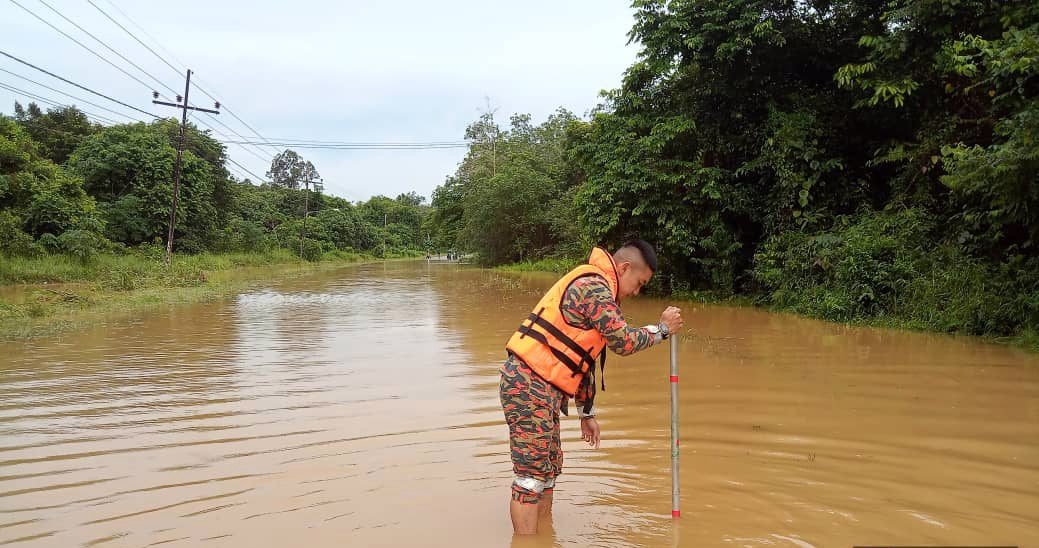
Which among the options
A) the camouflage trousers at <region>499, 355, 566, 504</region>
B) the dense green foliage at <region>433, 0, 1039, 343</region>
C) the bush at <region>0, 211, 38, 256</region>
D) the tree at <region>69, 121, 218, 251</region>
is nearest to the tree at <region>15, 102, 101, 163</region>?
the tree at <region>69, 121, 218, 251</region>

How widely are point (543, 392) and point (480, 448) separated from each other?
201 centimetres

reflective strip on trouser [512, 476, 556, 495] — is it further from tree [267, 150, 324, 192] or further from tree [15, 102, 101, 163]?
tree [267, 150, 324, 192]

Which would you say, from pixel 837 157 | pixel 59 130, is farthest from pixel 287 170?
pixel 837 157

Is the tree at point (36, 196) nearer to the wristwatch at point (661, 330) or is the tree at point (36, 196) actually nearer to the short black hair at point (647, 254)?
the short black hair at point (647, 254)

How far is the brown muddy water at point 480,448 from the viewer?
3596mm

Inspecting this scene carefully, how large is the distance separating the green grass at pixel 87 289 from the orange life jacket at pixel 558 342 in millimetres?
10323

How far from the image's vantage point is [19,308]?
501 inches

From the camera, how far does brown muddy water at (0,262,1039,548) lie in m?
3.60

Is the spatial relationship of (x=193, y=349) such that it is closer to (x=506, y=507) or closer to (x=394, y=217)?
(x=506, y=507)

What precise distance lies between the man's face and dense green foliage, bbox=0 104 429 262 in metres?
24.7

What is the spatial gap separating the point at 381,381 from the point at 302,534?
3.97 meters

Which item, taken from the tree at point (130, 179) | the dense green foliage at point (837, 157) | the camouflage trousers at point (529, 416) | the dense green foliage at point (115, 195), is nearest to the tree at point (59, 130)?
the dense green foliage at point (115, 195)

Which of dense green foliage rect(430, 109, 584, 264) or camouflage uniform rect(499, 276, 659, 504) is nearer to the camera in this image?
camouflage uniform rect(499, 276, 659, 504)

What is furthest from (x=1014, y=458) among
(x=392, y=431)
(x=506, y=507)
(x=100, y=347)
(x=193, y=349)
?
(x=100, y=347)
